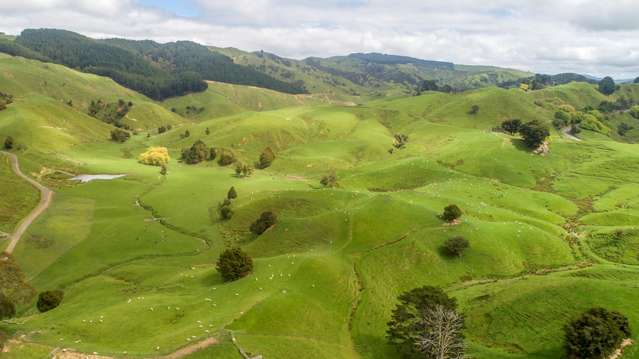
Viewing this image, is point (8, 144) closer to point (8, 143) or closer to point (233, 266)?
point (8, 143)

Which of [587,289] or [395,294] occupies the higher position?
[587,289]

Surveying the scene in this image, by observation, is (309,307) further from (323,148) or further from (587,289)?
(323,148)

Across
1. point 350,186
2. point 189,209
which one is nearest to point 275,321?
point 189,209

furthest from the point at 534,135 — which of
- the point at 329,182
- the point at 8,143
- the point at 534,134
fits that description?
the point at 8,143

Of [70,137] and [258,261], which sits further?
[70,137]

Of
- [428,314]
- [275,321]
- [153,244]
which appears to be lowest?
[153,244]

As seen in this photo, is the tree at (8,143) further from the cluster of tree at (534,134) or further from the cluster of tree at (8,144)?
the cluster of tree at (534,134)

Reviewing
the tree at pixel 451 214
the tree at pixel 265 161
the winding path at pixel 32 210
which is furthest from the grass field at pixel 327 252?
the tree at pixel 265 161
